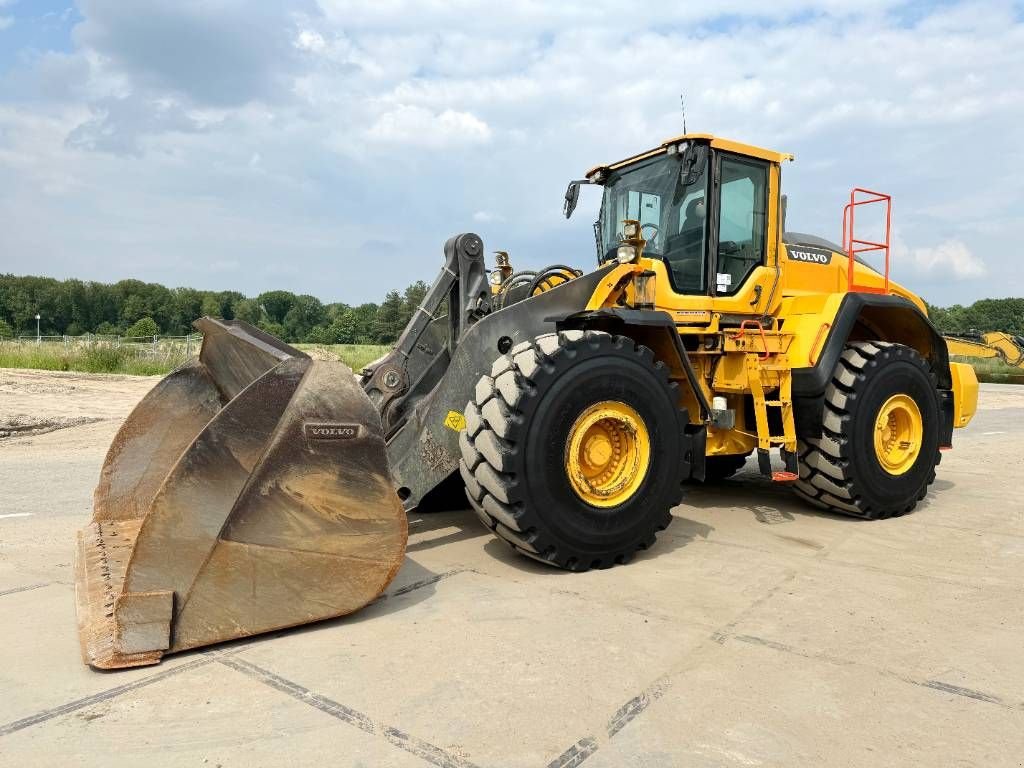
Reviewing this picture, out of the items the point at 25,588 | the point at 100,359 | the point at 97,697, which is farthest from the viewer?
the point at 100,359

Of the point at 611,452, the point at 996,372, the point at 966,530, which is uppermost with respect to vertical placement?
the point at 611,452

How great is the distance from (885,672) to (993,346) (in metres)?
30.4

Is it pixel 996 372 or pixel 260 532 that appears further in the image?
pixel 996 372

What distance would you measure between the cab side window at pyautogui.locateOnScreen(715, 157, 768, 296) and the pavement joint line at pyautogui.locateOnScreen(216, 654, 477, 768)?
13.0 ft

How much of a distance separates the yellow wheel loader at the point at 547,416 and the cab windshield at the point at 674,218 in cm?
2

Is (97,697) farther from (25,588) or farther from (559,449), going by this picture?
(559,449)

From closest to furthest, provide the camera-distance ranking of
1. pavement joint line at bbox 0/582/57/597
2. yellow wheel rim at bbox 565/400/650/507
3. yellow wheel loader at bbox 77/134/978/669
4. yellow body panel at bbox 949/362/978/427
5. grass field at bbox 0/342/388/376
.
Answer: yellow wheel loader at bbox 77/134/978/669, pavement joint line at bbox 0/582/57/597, yellow wheel rim at bbox 565/400/650/507, yellow body panel at bbox 949/362/978/427, grass field at bbox 0/342/388/376

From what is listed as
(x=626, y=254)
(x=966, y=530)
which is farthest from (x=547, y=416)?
→ (x=966, y=530)

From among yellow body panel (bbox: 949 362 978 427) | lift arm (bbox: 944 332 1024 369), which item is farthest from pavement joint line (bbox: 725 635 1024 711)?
lift arm (bbox: 944 332 1024 369)

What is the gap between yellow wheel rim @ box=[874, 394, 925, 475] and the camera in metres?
5.77

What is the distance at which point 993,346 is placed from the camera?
2812 centimetres

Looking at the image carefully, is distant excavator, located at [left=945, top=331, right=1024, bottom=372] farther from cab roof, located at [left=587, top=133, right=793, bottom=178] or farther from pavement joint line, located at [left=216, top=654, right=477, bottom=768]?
pavement joint line, located at [left=216, top=654, right=477, bottom=768]

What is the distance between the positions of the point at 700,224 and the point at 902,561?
258 cm

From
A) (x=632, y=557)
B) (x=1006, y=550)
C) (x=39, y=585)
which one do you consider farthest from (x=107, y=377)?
(x=1006, y=550)
